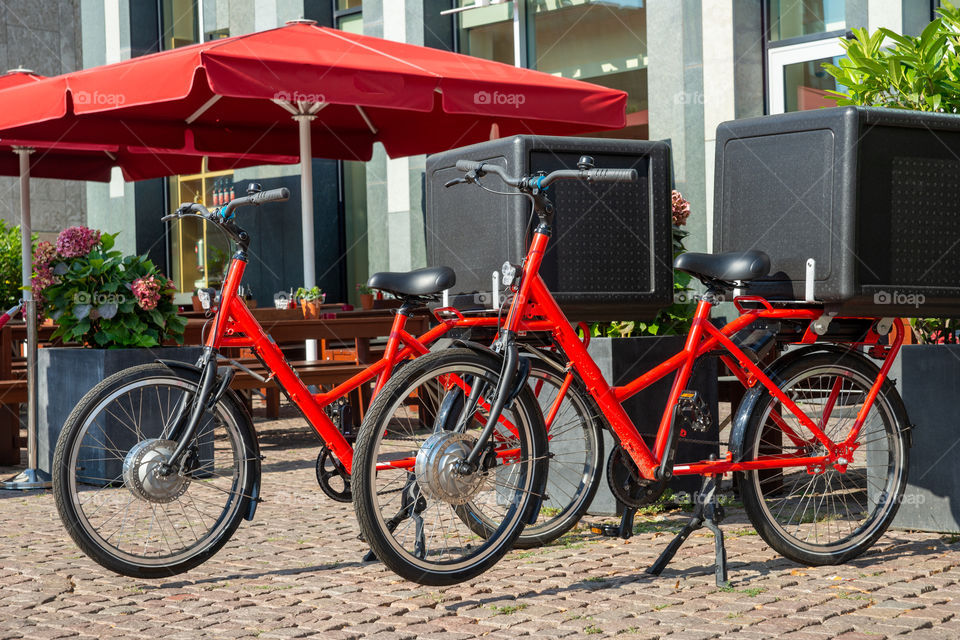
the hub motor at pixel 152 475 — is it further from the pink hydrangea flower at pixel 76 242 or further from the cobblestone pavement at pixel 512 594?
the pink hydrangea flower at pixel 76 242

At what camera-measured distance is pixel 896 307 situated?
14.6 ft

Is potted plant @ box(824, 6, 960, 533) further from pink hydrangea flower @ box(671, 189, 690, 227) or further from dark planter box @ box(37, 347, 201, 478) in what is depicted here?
dark planter box @ box(37, 347, 201, 478)

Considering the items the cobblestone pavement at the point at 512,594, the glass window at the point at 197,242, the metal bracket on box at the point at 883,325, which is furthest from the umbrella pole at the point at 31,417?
the glass window at the point at 197,242

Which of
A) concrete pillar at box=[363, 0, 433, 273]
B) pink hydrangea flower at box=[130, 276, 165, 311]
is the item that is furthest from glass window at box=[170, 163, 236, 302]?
pink hydrangea flower at box=[130, 276, 165, 311]

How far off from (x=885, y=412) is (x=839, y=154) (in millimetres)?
1021

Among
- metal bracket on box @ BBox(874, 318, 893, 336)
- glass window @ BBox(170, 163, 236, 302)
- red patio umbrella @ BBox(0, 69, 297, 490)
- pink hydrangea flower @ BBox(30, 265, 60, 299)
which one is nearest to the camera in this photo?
metal bracket on box @ BBox(874, 318, 893, 336)

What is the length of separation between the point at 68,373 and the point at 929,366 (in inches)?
180

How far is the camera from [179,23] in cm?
1727

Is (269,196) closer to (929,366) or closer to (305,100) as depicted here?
(929,366)

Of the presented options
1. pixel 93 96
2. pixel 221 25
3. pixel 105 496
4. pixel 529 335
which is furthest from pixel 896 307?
pixel 221 25

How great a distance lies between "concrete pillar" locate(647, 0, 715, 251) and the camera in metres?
11.3

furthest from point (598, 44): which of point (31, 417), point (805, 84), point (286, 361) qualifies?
point (286, 361)

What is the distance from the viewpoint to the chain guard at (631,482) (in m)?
4.21

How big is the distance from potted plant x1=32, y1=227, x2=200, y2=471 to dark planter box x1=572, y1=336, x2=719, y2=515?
2.59 m
